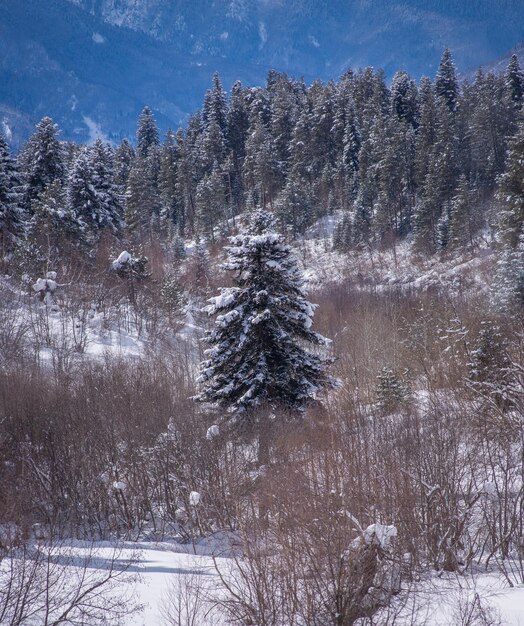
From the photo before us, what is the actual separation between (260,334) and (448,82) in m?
59.2

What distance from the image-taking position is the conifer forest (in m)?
7.80

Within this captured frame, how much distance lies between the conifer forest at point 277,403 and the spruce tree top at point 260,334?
0.06 meters

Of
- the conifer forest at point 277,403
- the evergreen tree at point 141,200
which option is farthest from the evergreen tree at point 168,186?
the conifer forest at point 277,403

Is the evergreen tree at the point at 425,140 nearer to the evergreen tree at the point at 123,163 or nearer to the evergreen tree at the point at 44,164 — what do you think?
the evergreen tree at the point at 123,163

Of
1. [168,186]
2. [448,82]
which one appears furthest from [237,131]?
[448,82]

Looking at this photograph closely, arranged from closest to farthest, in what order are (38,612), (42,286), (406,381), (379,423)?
(38,612) → (379,423) → (406,381) → (42,286)

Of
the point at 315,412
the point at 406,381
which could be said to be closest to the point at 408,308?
the point at 406,381

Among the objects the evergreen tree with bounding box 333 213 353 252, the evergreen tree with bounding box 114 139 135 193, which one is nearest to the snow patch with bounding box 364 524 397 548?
the evergreen tree with bounding box 333 213 353 252

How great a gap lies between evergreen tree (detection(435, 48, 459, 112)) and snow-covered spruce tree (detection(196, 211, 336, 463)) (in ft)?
185

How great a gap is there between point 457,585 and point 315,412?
7268mm

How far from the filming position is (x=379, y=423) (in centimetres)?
1423

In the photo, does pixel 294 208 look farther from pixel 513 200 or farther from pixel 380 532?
pixel 380 532

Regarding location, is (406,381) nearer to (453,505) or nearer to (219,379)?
(219,379)

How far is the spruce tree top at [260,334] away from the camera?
14758 millimetres
